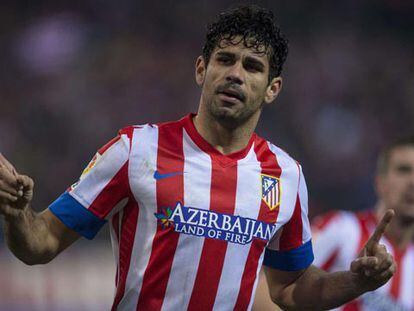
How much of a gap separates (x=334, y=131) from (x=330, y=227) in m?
5.76

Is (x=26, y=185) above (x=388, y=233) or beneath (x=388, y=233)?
beneath

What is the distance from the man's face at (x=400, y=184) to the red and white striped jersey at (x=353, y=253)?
17 centimetres

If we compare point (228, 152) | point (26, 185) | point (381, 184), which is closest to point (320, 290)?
point (228, 152)

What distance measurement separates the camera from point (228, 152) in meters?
3.33

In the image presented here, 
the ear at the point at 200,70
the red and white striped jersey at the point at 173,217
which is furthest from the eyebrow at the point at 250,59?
the red and white striped jersey at the point at 173,217

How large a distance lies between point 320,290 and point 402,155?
1.84m

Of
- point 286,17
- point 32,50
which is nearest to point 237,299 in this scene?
point 32,50

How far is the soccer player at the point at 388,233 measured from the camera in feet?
15.8

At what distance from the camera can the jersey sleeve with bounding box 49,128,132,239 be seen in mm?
3088

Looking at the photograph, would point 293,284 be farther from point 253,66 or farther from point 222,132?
point 253,66

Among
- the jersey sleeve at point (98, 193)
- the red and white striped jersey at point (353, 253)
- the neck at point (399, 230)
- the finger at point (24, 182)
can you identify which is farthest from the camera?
the neck at point (399, 230)

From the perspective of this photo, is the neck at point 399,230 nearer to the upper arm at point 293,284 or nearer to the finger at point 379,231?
the upper arm at point 293,284

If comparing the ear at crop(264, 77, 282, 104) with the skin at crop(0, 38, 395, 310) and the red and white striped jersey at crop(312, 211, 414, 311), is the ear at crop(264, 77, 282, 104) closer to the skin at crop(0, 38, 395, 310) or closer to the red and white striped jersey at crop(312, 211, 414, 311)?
the skin at crop(0, 38, 395, 310)

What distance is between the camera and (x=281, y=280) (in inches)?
142
